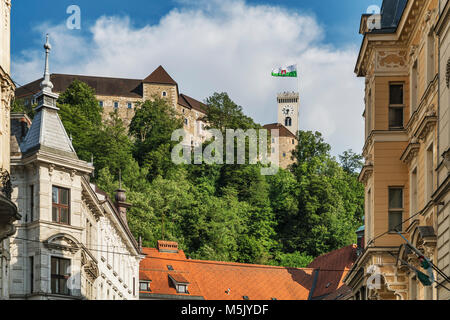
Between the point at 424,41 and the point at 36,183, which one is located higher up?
the point at 424,41

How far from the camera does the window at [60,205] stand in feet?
143

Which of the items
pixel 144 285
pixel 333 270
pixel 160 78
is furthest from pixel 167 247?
pixel 160 78

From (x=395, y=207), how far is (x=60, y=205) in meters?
15.3

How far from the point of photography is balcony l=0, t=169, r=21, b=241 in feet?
93.5

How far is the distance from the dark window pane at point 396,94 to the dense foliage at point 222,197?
5979cm

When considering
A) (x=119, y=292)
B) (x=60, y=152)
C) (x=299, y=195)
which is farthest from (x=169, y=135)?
(x=60, y=152)

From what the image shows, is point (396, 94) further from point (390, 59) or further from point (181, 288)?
point (181, 288)

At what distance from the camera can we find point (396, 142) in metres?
33.6

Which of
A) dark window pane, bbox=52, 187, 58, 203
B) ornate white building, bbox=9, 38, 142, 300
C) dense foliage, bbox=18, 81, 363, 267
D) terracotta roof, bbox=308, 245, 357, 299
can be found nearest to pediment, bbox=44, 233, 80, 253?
ornate white building, bbox=9, 38, 142, 300

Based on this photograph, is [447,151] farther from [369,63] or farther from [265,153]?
[265,153]

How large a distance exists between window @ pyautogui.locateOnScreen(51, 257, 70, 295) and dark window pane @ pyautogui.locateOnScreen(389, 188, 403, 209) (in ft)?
46.6

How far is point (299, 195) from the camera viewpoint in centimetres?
11788

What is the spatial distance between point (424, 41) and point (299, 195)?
8765 centimetres

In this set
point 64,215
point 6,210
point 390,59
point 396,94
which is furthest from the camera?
point 64,215
